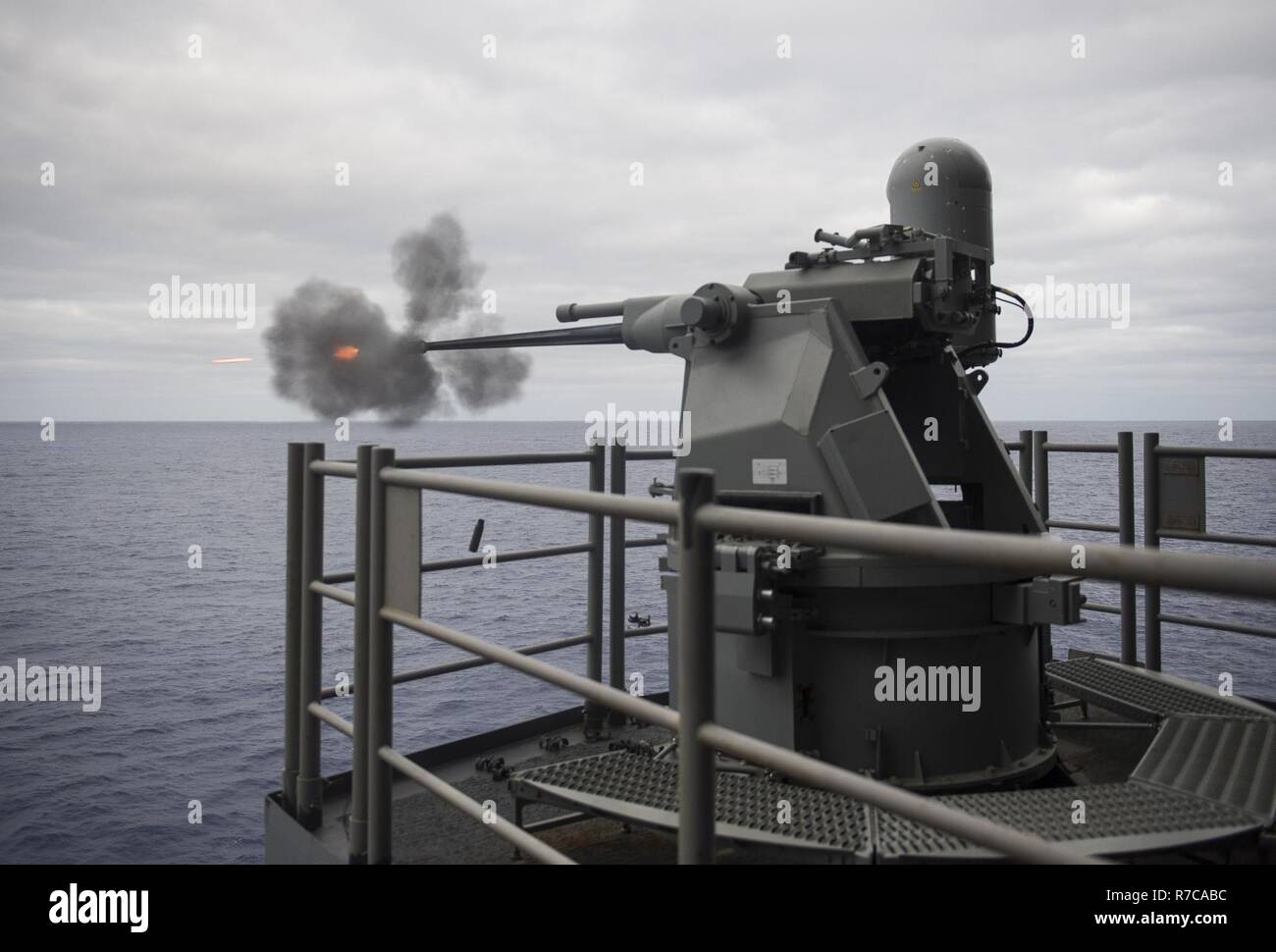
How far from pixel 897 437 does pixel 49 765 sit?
16.9 metres

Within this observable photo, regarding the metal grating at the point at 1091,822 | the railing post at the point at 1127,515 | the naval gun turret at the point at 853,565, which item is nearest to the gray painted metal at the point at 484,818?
the metal grating at the point at 1091,822

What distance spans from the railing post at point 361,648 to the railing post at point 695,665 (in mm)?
1410

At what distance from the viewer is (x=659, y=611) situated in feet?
92.7

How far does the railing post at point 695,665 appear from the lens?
5.73 feet

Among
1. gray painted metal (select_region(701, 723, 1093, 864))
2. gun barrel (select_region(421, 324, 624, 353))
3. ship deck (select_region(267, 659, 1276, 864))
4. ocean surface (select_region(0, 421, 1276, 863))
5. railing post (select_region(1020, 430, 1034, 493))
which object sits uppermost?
gun barrel (select_region(421, 324, 624, 353))

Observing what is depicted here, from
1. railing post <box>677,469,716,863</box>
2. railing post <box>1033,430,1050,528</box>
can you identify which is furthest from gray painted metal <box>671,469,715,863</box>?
railing post <box>1033,430,1050,528</box>

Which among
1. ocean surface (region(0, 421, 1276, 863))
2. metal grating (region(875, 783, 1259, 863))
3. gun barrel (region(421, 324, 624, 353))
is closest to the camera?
metal grating (region(875, 783, 1259, 863))

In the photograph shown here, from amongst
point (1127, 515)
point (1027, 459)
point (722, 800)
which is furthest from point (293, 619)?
point (1027, 459)

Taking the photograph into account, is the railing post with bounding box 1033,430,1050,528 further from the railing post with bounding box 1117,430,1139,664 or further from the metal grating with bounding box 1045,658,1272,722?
the metal grating with bounding box 1045,658,1272,722

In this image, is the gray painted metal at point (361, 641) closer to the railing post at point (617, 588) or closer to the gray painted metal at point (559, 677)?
the gray painted metal at point (559, 677)

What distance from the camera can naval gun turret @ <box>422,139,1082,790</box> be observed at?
397 cm

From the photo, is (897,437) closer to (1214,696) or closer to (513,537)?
(1214,696)

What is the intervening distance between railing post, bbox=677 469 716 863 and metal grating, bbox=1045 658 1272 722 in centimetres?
325
